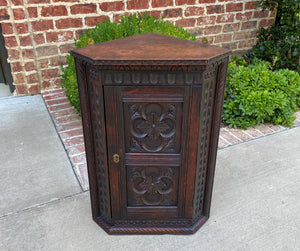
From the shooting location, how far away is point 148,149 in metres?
1.88

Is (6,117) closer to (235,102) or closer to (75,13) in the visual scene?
(75,13)

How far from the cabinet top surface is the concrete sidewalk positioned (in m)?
1.31

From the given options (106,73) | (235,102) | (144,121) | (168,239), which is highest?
(106,73)

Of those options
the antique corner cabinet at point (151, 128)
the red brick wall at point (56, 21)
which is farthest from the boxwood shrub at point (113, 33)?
the antique corner cabinet at point (151, 128)

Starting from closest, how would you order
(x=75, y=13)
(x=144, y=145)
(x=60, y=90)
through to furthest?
(x=144, y=145)
(x=75, y=13)
(x=60, y=90)

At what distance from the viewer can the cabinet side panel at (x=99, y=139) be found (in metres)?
1.68

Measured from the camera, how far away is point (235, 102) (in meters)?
3.82

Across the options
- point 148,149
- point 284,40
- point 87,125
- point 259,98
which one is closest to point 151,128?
point 148,149

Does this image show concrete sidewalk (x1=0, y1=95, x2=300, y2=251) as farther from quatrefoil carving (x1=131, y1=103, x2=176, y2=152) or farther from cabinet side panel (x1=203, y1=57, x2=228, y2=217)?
quatrefoil carving (x1=131, y1=103, x2=176, y2=152)

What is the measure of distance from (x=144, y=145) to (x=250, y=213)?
3.80 ft

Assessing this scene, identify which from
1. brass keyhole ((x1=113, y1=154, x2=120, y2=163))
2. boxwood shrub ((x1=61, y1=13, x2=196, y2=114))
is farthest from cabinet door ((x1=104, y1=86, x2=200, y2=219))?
boxwood shrub ((x1=61, y1=13, x2=196, y2=114))

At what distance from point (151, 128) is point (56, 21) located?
10.4ft

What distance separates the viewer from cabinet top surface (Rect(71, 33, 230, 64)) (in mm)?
1554

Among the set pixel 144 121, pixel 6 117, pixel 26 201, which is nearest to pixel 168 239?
pixel 144 121
